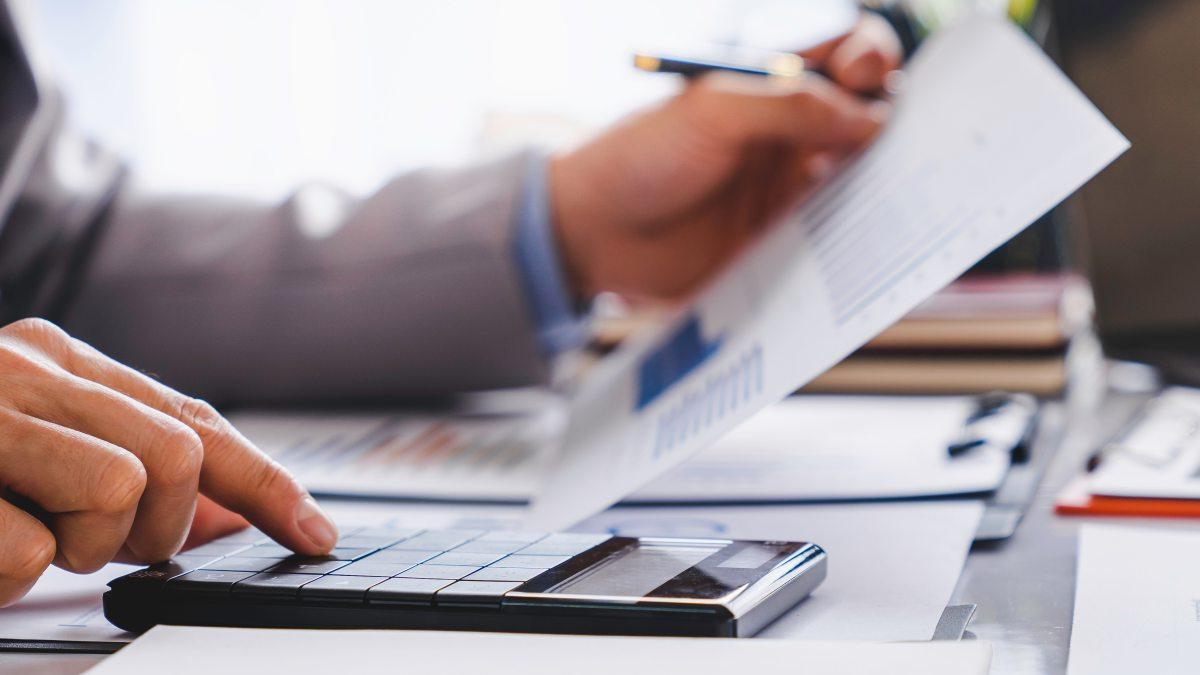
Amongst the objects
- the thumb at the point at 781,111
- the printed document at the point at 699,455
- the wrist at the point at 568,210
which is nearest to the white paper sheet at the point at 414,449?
the printed document at the point at 699,455

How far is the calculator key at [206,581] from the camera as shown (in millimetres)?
311

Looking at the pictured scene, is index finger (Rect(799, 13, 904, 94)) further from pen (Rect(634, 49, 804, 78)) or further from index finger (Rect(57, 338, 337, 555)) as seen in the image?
index finger (Rect(57, 338, 337, 555))

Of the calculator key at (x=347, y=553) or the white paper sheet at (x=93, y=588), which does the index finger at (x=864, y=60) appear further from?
the calculator key at (x=347, y=553)

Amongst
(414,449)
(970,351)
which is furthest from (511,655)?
(970,351)

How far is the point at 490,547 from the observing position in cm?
34

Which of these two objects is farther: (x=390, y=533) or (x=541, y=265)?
(x=541, y=265)

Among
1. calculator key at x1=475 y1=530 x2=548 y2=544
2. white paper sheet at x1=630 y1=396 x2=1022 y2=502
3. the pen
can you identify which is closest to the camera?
calculator key at x1=475 y1=530 x2=548 y2=544

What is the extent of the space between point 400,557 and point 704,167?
49 cm

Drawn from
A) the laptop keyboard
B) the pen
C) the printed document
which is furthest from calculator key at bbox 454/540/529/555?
the pen

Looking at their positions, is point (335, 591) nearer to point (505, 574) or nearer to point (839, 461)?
point (505, 574)

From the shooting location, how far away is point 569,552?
13.0 inches

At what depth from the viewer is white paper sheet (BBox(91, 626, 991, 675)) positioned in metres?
0.25

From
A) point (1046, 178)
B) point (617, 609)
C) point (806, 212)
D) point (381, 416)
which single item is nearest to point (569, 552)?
point (617, 609)

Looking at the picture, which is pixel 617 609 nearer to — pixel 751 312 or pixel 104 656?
pixel 104 656
